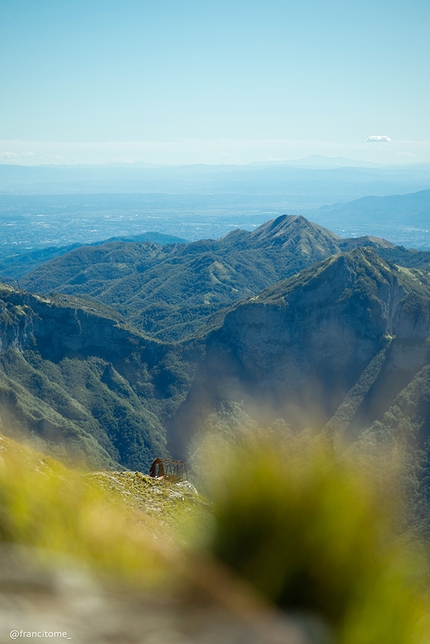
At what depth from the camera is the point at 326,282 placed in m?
147

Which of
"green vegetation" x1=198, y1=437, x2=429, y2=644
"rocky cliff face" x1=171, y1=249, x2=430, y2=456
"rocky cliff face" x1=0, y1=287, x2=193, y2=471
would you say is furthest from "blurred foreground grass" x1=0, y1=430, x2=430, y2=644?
"rocky cliff face" x1=171, y1=249, x2=430, y2=456

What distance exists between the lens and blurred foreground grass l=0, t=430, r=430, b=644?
5109 mm

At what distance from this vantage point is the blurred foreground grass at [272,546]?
5.11m

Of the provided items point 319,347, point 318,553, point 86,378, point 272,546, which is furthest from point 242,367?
point 318,553

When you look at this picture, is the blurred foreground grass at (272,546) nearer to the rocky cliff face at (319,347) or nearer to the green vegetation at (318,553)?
the green vegetation at (318,553)

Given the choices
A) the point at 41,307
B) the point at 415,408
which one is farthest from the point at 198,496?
the point at 41,307

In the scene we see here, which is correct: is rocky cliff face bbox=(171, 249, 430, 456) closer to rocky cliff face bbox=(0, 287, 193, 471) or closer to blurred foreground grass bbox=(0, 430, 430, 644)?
rocky cliff face bbox=(0, 287, 193, 471)

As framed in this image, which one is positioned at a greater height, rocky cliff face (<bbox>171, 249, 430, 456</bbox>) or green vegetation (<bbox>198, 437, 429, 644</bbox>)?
green vegetation (<bbox>198, 437, 429, 644</bbox>)

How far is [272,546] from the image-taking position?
6.00 metres

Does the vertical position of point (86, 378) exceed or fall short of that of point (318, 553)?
it falls short

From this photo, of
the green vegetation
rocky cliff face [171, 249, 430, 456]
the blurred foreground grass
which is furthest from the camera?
rocky cliff face [171, 249, 430, 456]

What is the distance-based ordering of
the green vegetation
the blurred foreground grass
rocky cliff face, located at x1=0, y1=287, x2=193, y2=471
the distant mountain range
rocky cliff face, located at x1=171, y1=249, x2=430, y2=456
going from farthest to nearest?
rocky cliff face, located at x1=171, y1=249, x2=430, y2=456 < the distant mountain range < rocky cliff face, located at x1=0, y1=287, x2=193, y2=471 < the green vegetation < the blurred foreground grass

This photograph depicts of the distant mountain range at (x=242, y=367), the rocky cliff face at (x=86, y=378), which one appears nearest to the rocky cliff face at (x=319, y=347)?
the distant mountain range at (x=242, y=367)

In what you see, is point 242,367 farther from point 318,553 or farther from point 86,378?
point 318,553
